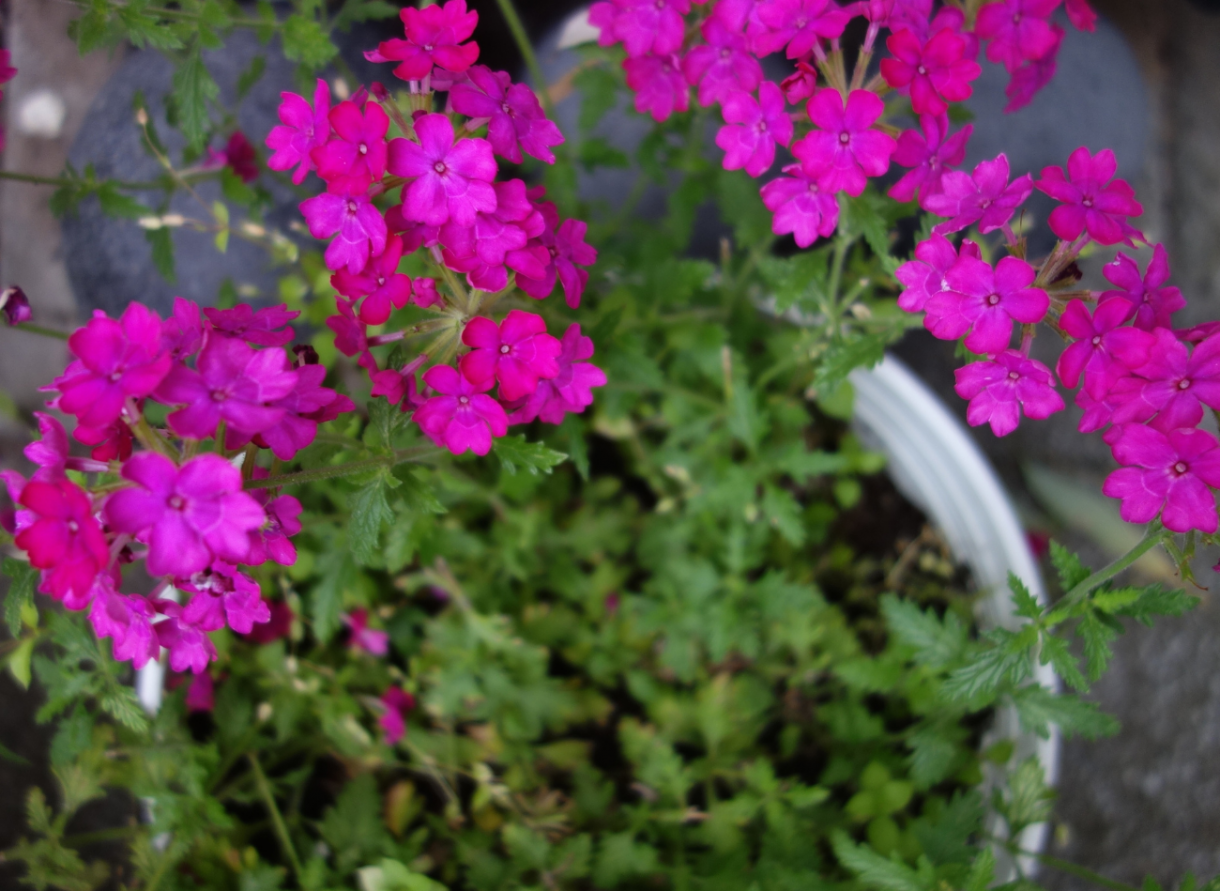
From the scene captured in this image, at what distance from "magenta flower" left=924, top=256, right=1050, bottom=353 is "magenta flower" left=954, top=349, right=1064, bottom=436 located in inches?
1.3

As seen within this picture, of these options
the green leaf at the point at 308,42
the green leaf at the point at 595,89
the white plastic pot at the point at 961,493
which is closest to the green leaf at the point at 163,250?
the green leaf at the point at 308,42

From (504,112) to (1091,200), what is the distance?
0.65 m

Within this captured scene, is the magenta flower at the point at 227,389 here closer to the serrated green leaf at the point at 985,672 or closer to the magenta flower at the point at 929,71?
the magenta flower at the point at 929,71

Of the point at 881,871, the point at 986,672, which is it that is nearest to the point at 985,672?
the point at 986,672

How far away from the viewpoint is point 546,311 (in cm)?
111

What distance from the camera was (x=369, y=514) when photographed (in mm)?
931

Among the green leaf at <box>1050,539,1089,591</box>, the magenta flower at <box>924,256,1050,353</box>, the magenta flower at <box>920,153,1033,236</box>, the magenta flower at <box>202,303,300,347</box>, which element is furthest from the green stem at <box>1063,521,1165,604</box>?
the magenta flower at <box>202,303,300,347</box>

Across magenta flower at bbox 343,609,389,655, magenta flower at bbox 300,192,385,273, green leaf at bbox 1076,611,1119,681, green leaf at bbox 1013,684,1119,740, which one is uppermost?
magenta flower at bbox 300,192,385,273

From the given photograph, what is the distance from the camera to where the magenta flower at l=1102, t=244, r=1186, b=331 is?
90 centimetres

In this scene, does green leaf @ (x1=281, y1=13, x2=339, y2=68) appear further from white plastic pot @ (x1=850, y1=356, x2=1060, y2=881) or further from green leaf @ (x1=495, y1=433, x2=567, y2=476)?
white plastic pot @ (x1=850, y1=356, x2=1060, y2=881)

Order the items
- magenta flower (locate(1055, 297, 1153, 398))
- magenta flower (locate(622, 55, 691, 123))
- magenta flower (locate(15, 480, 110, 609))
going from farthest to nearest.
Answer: magenta flower (locate(622, 55, 691, 123)) → magenta flower (locate(1055, 297, 1153, 398)) → magenta flower (locate(15, 480, 110, 609))

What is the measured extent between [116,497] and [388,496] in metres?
0.29

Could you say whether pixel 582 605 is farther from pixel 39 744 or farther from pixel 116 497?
pixel 39 744

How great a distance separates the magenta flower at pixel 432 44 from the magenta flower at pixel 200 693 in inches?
41.2
